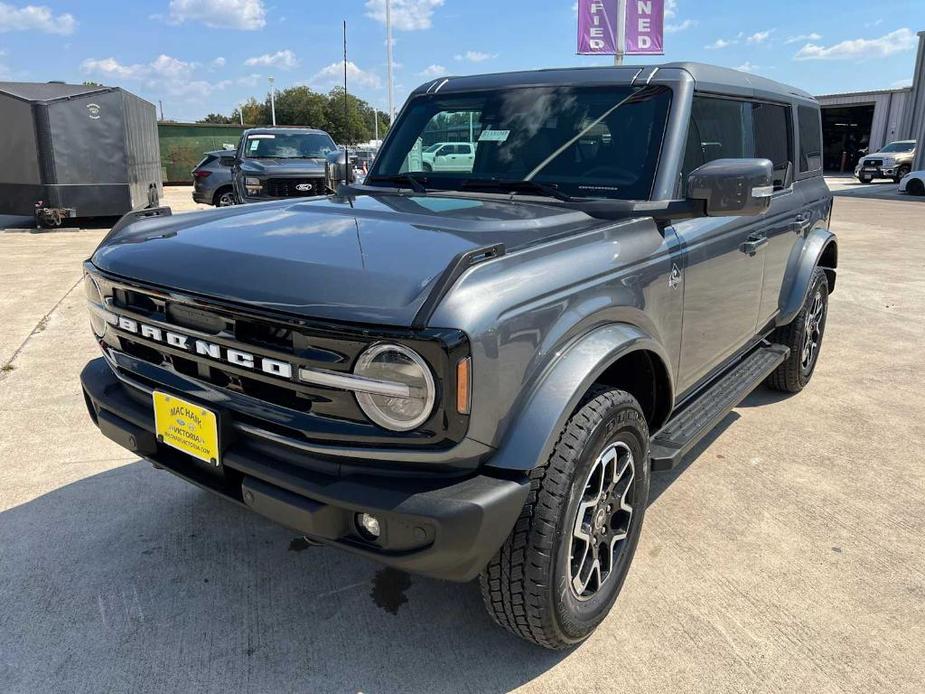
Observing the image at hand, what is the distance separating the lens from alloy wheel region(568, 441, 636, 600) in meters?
2.31

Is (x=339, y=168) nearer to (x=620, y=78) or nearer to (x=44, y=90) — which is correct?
(x=620, y=78)

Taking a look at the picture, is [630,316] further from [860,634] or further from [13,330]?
[13,330]

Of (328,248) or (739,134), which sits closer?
(328,248)

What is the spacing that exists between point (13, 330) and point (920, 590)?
22.3 feet

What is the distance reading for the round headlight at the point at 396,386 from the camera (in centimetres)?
180

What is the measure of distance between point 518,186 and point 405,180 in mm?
682

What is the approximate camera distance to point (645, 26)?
17859 mm

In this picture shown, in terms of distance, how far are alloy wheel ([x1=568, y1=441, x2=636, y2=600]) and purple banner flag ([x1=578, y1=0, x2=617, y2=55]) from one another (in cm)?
1719

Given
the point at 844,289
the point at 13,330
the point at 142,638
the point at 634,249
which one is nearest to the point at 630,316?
the point at 634,249

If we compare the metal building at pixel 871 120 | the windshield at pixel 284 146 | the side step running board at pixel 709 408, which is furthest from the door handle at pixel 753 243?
the metal building at pixel 871 120

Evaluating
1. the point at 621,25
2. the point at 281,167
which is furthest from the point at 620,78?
the point at 621,25

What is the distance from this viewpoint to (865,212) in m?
18.1

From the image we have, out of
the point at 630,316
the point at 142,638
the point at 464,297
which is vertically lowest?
the point at 142,638

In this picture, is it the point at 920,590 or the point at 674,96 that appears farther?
the point at 674,96
